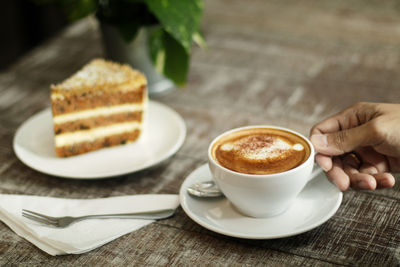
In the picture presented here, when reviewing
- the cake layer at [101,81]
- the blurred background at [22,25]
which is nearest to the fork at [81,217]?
the cake layer at [101,81]

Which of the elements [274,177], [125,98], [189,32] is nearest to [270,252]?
[274,177]

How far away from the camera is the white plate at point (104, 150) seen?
1398 mm

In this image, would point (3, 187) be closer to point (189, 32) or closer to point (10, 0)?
point (189, 32)

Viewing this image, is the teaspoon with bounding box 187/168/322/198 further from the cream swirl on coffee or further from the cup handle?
the cream swirl on coffee

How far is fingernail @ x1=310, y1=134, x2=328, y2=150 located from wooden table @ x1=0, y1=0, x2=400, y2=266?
6.4 inches

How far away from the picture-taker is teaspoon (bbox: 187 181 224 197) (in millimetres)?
1180

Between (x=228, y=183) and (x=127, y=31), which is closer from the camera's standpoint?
(x=228, y=183)

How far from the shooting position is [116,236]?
1.12 meters

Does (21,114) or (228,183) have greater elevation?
(228,183)

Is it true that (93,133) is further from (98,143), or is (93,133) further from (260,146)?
(260,146)

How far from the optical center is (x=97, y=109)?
1.58 m

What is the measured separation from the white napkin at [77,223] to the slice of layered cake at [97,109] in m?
0.32

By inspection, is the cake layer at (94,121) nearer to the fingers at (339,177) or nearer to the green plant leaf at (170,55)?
the green plant leaf at (170,55)

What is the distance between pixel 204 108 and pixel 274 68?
1.42 ft
